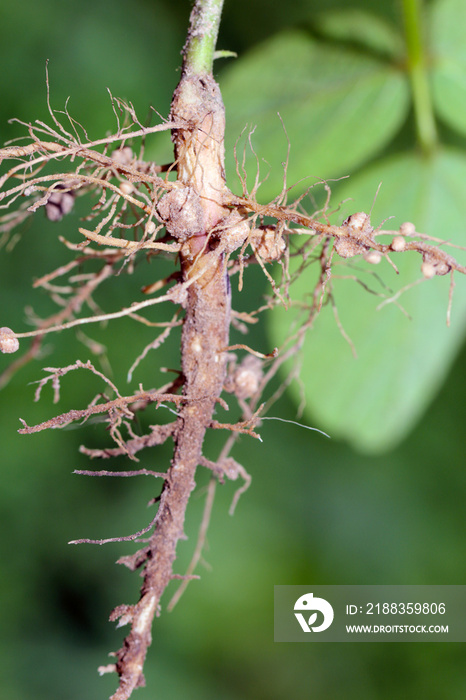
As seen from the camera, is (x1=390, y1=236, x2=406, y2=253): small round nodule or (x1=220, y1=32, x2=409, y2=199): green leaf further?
(x1=220, y1=32, x2=409, y2=199): green leaf

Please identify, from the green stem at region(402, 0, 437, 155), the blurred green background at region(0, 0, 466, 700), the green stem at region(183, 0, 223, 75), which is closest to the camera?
the green stem at region(183, 0, 223, 75)

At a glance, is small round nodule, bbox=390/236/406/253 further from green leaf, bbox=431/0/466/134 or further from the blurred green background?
the blurred green background

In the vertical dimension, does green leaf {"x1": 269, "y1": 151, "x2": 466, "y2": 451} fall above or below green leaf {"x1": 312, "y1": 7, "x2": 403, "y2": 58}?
below

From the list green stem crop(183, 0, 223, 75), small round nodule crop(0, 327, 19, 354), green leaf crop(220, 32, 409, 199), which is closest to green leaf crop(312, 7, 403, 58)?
green leaf crop(220, 32, 409, 199)

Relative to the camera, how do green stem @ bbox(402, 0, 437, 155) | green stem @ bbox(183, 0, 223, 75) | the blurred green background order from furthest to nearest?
the blurred green background < green stem @ bbox(402, 0, 437, 155) < green stem @ bbox(183, 0, 223, 75)

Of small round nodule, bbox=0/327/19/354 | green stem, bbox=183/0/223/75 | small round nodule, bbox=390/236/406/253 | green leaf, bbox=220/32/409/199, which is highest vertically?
green leaf, bbox=220/32/409/199

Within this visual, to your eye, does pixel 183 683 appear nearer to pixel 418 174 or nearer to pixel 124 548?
pixel 124 548

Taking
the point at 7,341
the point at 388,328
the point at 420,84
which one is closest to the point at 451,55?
the point at 420,84
